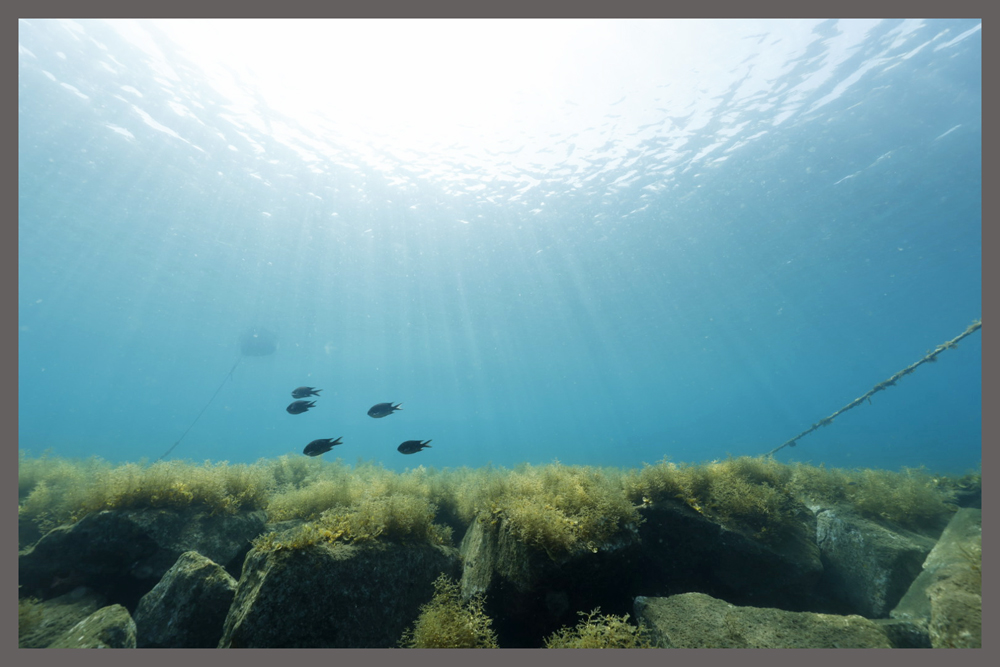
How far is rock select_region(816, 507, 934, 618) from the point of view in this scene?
5391 millimetres

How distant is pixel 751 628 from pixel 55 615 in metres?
9.84

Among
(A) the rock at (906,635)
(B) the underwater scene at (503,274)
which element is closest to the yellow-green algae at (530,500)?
(B) the underwater scene at (503,274)

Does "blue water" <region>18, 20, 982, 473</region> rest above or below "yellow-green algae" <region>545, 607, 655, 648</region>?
above

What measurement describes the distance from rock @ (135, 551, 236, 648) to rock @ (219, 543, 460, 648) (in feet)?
2.22

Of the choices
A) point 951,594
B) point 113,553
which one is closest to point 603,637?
point 951,594

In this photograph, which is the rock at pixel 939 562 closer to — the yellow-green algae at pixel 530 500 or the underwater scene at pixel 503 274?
the underwater scene at pixel 503 274

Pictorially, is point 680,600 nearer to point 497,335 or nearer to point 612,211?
point 612,211

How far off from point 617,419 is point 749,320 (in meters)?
148

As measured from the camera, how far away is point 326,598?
169 inches

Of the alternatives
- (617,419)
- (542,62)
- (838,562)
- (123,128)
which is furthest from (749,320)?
(617,419)

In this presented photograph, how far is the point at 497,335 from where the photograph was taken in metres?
56.0

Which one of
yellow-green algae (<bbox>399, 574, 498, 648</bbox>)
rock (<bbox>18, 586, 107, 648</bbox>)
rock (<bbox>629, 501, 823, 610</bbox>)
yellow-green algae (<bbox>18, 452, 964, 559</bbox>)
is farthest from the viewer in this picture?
rock (<bbox>629, 501, 823, 610</bbox>)

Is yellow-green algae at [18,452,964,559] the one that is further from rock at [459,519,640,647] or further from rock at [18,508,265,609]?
rock at [18,508,265,609]

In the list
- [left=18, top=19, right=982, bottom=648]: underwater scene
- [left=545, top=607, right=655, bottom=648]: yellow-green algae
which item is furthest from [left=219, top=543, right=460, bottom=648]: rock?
[left=545, top=607, right=655, bottom=648]: yellow-green algae
